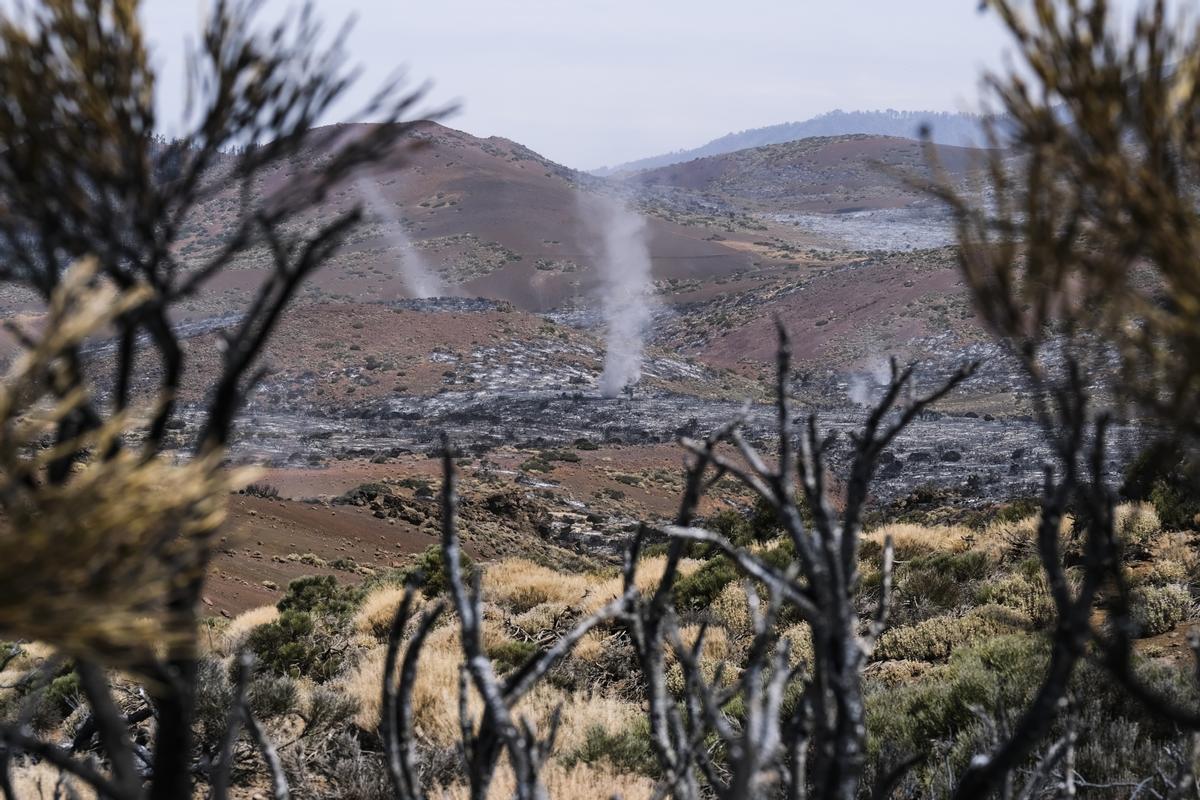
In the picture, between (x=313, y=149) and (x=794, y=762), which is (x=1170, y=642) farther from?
(x=313, y=149)

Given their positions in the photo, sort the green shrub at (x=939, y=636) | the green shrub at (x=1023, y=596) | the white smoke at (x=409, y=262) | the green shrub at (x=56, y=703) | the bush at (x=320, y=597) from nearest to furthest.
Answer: the green shrub at (x=56, y=703) < the green shrub at (x=939, y=636) < the green shrub at (x=1023, y=596) < the bush at (x=320, y=597) < the white smoke at (x=409, y=262)

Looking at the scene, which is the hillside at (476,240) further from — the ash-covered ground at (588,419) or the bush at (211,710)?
the bush at (211,710)

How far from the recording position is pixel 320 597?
38.1 feet

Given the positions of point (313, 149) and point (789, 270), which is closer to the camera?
point (313, 149)

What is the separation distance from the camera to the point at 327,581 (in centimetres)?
1216

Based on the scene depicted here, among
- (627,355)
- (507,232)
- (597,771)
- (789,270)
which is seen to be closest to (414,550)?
(597,771)

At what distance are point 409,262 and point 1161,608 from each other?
7840 cm

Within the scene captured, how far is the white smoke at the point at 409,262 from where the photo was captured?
74062mm

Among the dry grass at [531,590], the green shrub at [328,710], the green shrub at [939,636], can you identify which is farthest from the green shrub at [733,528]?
the green shrub at [328,710]

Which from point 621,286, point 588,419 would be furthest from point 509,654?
point 621,286

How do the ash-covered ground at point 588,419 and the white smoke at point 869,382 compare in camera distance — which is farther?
the white smoke at point 869,382

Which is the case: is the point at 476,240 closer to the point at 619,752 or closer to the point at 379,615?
the point at 379,615

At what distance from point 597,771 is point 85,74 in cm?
466

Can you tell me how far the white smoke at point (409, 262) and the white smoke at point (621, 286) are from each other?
45.0 feet
